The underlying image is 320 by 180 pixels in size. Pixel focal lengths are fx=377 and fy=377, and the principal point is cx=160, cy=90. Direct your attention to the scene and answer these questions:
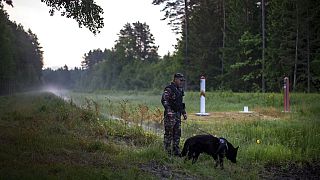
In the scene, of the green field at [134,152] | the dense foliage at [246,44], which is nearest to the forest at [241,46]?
the dense foliage at [246,44]

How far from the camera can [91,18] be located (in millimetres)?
11656

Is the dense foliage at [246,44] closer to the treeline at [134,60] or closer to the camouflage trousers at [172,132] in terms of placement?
the treeline at [134,60]

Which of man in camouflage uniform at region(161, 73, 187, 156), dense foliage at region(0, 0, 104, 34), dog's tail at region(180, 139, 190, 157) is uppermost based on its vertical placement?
dense foliage at region(0, 0, 104, 34)

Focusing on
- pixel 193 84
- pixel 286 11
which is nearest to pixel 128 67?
pixel 193 84

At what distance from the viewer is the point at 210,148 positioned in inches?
381

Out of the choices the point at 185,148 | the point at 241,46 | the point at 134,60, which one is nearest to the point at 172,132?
the point at 185,148

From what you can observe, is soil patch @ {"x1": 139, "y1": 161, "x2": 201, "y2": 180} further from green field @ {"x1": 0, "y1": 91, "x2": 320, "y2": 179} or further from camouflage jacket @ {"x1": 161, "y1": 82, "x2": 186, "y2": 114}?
camouflage jacket @ {"x1": 161, "y1": 82, "x2": 186, "y2": 114}

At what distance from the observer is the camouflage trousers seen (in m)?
10.7

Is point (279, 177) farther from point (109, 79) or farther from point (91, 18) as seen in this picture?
point (109, 79)

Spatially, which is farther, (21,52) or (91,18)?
(21,52)

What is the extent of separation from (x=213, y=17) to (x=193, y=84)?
9.53 m

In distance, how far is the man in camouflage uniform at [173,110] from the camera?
10.7 metres

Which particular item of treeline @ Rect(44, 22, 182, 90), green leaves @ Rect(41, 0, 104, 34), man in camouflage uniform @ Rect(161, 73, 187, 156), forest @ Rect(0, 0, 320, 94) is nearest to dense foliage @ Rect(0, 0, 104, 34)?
green leaves @ Rect(41, 0, 104, 34)

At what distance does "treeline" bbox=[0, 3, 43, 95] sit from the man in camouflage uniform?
1746cm
